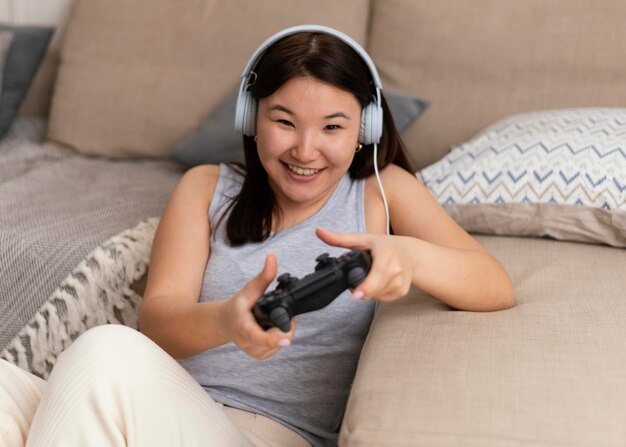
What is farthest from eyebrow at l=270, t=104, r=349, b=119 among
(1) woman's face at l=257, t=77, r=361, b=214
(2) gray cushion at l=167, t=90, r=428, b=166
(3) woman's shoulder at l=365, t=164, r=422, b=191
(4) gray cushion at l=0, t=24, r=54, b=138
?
(4) gray cushion at l=0, t=24, r=54, b=138

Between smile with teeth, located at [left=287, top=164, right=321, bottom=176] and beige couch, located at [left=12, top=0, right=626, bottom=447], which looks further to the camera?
smile with teeth, located at [left=287, top=164, right=321, bottom=176]

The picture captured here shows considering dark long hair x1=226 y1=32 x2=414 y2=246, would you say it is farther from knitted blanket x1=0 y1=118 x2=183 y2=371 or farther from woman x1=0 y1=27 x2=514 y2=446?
knitted blanket x1=0 y1=118 x2=183 y2=371

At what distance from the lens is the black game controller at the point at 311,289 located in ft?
2.73

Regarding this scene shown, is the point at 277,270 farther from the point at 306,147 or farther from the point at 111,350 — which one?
the point at 111,350

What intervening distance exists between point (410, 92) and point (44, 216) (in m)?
0.86

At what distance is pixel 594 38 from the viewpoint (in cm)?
177

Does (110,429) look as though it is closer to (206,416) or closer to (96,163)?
(206,416)

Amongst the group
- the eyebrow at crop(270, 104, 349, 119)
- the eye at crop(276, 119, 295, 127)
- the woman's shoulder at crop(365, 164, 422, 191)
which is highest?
the eyebrow at crop(270, 104, 349, 119)

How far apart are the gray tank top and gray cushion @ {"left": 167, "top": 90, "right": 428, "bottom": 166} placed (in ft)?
2.17

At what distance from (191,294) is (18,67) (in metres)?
1.30

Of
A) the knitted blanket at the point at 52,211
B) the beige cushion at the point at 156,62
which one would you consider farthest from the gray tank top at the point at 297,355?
the beige cushion at the point at 156,62

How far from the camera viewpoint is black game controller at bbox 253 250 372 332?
83cm

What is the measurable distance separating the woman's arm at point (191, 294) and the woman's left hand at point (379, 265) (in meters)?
0.10

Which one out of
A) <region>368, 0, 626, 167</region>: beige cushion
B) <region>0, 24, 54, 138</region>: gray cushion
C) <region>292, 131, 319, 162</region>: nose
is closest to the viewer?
<region>292, 131, 319, 162</region>: nose
